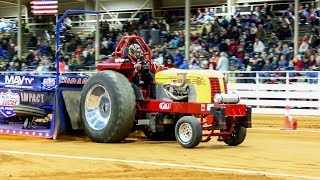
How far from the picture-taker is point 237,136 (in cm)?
1077

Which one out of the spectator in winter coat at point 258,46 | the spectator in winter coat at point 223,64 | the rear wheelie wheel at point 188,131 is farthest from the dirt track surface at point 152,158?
the spectator in winter coat at point 258,46

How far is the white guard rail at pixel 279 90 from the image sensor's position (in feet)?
60.7

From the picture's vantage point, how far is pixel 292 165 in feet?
27.0

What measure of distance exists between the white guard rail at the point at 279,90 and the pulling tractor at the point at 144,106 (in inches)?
306

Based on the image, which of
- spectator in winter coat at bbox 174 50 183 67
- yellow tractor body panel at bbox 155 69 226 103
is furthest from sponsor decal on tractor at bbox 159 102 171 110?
spectator in winter coat at bbox 174 50 183 67

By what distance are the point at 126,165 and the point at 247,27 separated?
53.9ft

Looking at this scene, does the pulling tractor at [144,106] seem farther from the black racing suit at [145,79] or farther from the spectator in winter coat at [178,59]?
the spectator in winter coat at [178,59]

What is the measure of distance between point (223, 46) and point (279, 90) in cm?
401

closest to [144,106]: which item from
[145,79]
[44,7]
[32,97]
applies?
[145,79]

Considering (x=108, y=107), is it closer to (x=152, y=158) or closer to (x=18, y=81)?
(x=18, y=81)

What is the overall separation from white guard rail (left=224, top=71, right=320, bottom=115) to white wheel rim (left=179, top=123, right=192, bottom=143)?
8773 millimetres

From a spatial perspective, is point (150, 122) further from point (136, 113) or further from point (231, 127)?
point (231, 127)

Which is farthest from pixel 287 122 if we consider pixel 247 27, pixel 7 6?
pixel 7 6

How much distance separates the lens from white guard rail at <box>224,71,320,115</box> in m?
18.5
